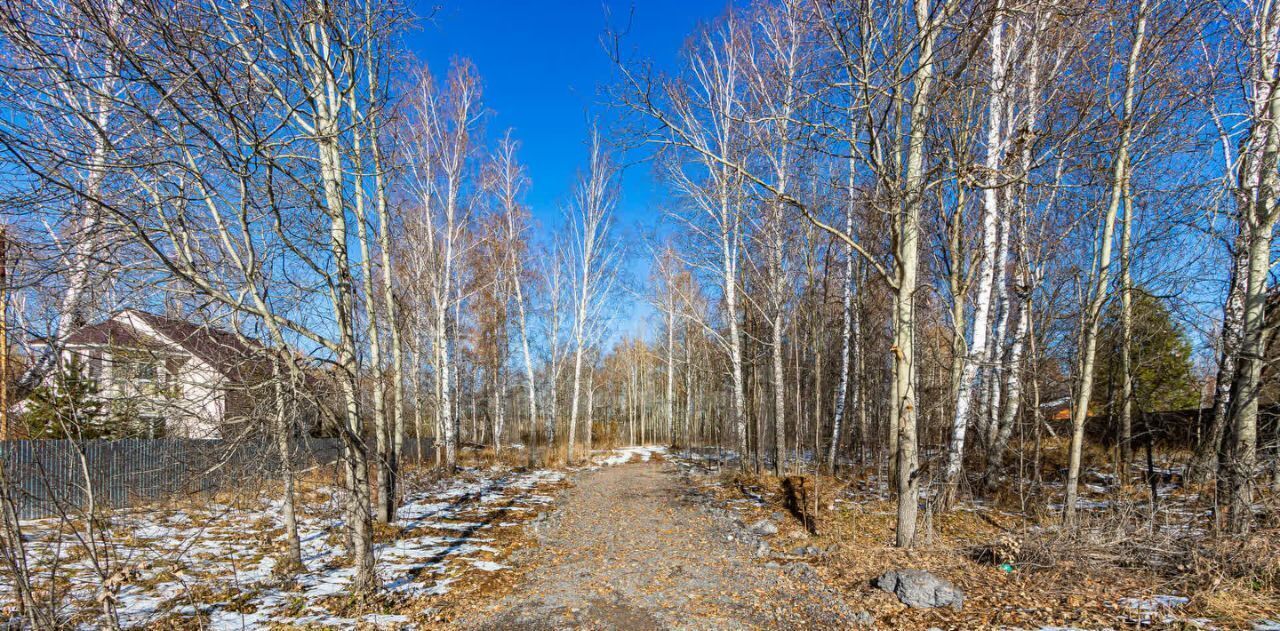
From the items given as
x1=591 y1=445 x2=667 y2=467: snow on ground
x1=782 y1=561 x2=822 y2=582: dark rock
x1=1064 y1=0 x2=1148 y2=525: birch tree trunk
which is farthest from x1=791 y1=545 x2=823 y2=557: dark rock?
x1=591 y1=445 x2=667 y2=467: snow on ground

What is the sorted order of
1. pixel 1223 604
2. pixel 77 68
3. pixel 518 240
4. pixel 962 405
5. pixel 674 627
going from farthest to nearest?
pixel 518 240 → pixel 962 405 → pixel 674 627 → pixel 1223 604 → pixel 77 68

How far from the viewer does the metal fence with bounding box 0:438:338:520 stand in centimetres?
427

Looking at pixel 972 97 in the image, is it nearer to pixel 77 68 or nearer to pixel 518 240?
pixel 77 68

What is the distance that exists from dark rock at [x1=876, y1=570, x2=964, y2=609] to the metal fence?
5.20 meters

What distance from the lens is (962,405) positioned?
798 centimetres

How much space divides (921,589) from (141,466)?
12.8m

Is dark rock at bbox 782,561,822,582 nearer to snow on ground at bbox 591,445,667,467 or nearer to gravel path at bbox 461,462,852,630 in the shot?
gravel path at bbox 461,462,852,630

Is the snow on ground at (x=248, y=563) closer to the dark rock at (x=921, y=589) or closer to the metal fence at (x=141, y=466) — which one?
the metal fence at (x=141, y=466)

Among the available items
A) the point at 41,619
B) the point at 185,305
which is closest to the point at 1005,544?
the point at 41,619

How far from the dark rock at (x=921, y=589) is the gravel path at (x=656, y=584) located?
0.55 m

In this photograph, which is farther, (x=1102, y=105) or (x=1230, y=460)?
(x=1102, y=105)

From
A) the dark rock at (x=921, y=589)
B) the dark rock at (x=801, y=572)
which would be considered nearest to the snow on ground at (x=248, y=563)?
the dark rock at (x=801, y=572)

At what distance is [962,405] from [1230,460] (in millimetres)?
2991

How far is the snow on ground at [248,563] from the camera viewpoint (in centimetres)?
440
